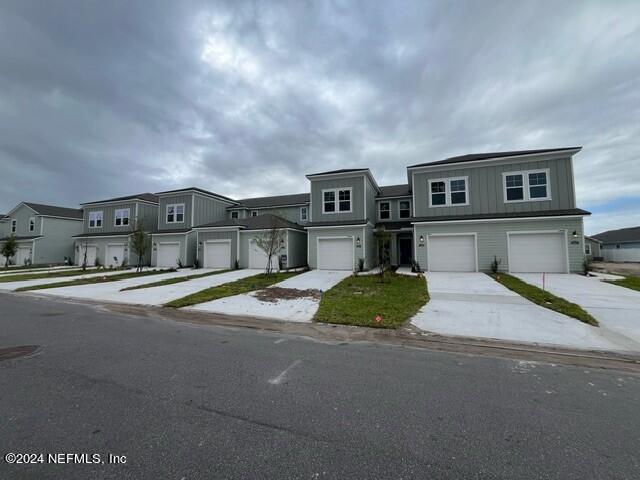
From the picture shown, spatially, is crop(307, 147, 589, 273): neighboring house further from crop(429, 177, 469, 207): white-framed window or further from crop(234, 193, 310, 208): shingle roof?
crop(234, 193, 310, 208): shingle roof

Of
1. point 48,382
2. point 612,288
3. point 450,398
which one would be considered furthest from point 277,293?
point 612,288

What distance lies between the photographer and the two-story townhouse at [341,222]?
60.6ft

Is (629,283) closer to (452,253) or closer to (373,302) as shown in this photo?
(452,253)

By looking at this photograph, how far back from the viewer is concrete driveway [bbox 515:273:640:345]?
20.8ft

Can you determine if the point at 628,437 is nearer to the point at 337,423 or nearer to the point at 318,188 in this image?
the point at 337,423

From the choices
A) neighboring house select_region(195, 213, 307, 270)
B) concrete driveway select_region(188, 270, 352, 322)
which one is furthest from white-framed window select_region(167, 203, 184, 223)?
concrete driveway select_region(188, 270, 352, 322)

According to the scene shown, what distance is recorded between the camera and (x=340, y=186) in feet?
65.2

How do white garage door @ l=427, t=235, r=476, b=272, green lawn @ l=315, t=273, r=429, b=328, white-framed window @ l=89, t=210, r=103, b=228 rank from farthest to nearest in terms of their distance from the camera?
white-framed window @ l=89, t=210, r=103, b=228, white garage door @ l=427, t=235, r=476, b=272, green lawn @ l=315, t=273, r=429, b=328

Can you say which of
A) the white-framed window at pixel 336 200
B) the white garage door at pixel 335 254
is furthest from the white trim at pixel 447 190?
the white garage door at pixel 335 254

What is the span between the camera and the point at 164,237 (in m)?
24.3

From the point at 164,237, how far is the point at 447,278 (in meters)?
22.4

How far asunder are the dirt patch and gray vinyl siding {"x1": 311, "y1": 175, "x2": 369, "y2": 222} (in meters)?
8.48

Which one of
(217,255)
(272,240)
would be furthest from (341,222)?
(217,255)

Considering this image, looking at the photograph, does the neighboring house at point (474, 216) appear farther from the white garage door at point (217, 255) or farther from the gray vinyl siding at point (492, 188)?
the white garage door at point (217, 255)
